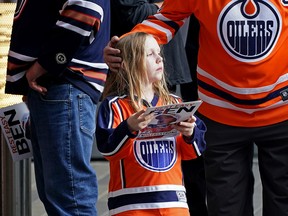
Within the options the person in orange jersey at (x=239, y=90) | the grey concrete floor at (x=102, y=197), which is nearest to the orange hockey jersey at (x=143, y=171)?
the person in orange jersey at (x=239, y=90)

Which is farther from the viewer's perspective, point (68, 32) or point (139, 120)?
point (68, 32)

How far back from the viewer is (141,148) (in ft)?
13.4

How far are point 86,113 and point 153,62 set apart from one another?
0.50 meters

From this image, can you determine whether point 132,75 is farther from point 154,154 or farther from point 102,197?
point 102,197

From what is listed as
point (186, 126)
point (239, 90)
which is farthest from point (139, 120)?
point (239, 90)

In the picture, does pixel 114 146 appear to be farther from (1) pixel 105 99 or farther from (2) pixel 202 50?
(2) pixel 202 50

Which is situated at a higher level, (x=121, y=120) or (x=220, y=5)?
(x=220, y=5)


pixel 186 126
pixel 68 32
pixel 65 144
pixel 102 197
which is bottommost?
pixel 102 197

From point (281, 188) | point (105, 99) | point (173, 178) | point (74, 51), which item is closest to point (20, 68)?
point (74, 51)

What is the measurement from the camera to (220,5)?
429cm

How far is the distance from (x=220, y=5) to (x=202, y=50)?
0.81ft

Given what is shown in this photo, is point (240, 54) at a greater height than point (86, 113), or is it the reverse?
point (240, 54)

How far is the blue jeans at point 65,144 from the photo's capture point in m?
4.48

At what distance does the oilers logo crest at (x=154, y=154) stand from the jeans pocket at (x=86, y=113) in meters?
0.49
